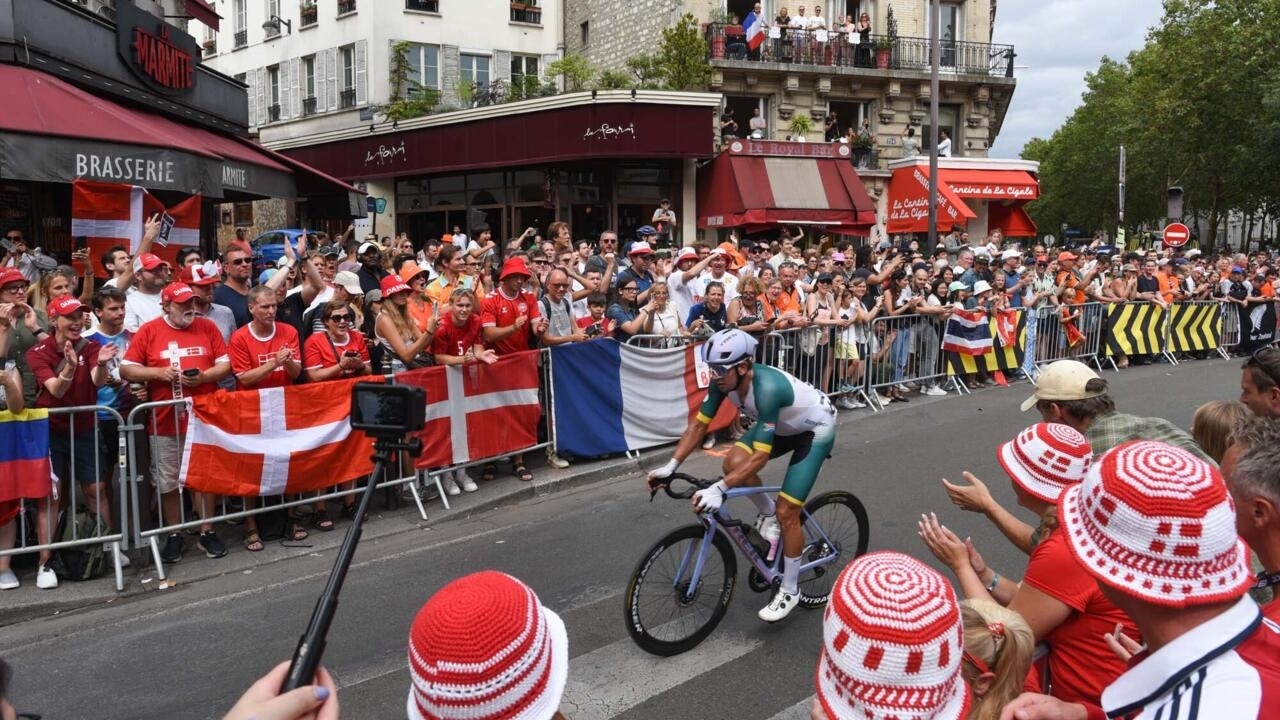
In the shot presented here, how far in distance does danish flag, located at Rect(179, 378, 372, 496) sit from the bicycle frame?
3204 millimetres

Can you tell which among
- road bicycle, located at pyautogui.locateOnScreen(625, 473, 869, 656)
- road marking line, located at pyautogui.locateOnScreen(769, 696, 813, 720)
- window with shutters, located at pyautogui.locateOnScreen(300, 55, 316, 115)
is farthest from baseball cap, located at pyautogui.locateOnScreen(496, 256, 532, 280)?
window with shutters, located at pyautogui.locateOnScreen(300, 55, 316, 115)

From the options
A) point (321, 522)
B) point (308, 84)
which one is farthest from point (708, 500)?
point (308, 84)

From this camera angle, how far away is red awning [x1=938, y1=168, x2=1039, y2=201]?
2984 cm

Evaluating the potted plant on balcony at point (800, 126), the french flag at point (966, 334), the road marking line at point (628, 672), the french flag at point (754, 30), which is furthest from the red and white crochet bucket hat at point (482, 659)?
the potted plant on balcony at point (800, 126)

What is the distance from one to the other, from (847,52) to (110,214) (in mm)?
24679

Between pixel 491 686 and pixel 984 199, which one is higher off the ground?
pixel 984 199

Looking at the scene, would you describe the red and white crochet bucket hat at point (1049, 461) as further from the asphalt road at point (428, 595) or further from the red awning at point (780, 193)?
the red awning at point (780, 193)

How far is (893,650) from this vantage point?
1.88m

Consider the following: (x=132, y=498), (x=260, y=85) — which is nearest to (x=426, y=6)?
(x=260, y=85)

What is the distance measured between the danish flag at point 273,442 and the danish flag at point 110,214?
10.3ft

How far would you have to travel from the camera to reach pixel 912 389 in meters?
13.4

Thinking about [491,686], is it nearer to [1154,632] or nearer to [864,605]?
[864,605]

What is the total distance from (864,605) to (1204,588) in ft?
2.12

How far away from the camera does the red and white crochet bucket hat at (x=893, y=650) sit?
6.19ft
